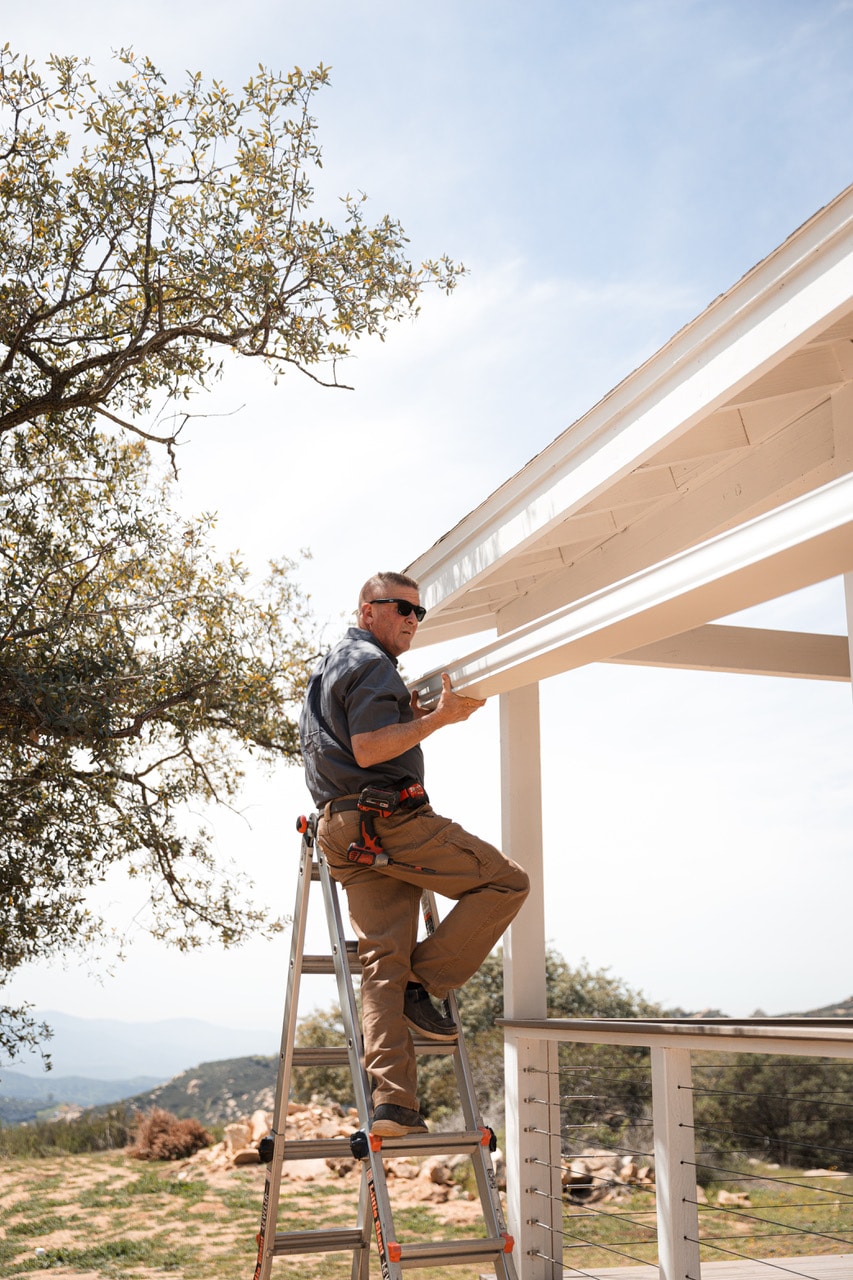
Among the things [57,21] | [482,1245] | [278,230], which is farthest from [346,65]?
[482,1245]

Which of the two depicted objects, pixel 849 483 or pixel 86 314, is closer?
A: pixel 849 483

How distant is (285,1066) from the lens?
4.19 m

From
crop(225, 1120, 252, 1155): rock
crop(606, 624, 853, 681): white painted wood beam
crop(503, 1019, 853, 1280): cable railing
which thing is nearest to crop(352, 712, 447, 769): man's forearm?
crop(503, 1019, 853, 1280): cable railing

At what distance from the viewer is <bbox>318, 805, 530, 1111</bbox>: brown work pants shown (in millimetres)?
3508

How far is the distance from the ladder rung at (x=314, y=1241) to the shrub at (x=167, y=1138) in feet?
26.9

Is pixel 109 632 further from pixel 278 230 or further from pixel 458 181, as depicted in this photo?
pixel 458 181

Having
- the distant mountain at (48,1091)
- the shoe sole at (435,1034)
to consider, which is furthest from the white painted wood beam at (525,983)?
the distant mountain at (48,1091)

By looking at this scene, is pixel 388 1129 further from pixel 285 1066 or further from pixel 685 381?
pixel 685 381

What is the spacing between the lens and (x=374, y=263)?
7.41 meters

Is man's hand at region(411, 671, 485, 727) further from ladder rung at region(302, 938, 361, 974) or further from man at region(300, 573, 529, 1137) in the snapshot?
ladder rung at region(302, 938, 361, 974)

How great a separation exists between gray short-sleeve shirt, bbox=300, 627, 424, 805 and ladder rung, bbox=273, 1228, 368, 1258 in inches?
67.9

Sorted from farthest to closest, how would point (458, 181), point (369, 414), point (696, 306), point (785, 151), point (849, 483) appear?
point (369, 414) → point (785, 151) → point (458, 181) → point (696, 306) → point (849, 483)

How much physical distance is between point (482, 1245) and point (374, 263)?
19.8 ft

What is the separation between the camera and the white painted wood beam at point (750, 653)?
5695 millimetres
